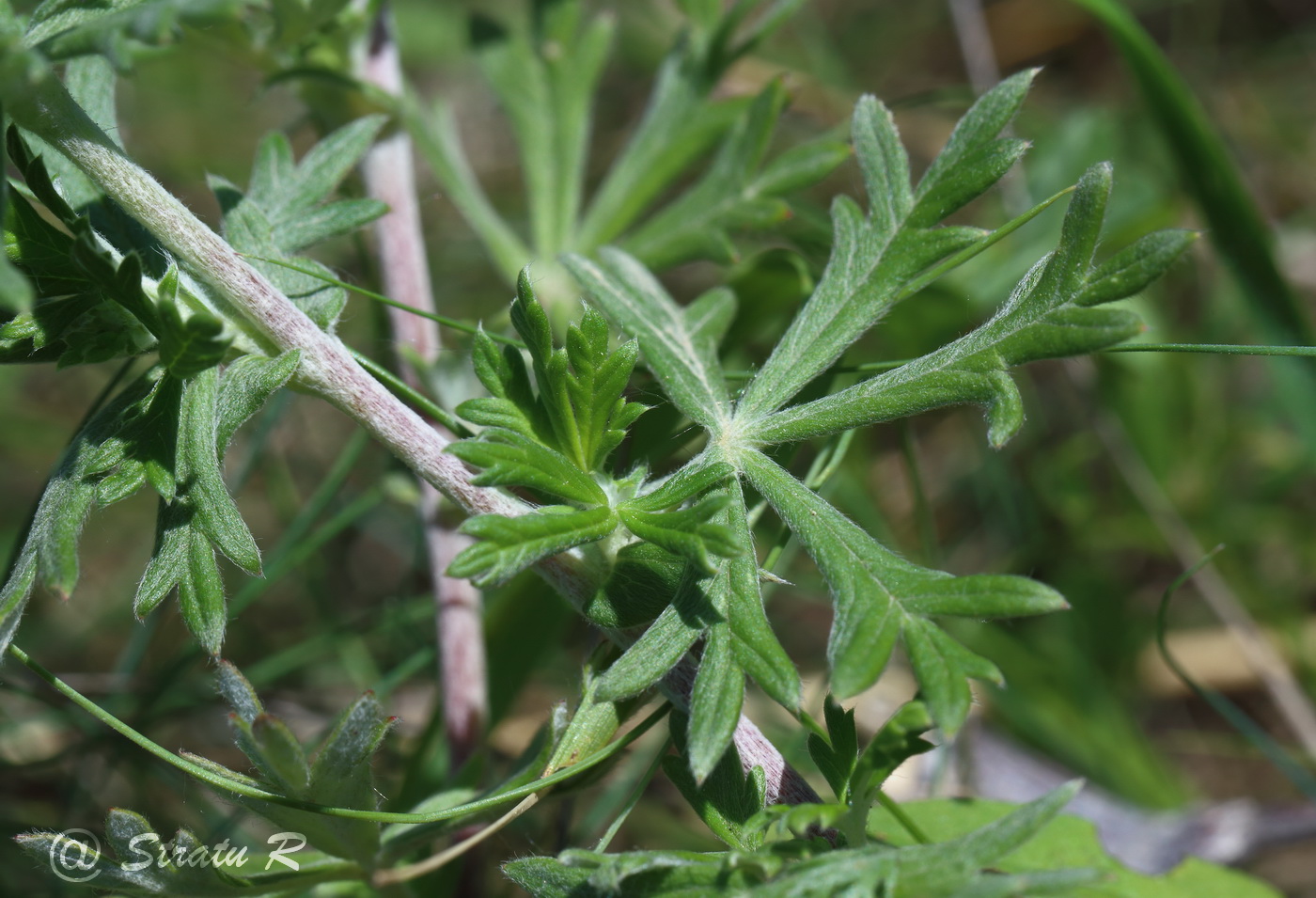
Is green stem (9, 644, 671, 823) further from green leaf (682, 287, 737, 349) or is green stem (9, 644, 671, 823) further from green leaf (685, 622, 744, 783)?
green leaf (682, 287, 737, 349)

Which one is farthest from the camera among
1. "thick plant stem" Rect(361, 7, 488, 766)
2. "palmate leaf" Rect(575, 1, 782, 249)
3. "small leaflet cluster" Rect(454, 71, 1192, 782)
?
"palmate leaf" Rect(575, 1, 782, 249)

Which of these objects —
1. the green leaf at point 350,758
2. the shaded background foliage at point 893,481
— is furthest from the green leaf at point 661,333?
the green leaf at point 350,758

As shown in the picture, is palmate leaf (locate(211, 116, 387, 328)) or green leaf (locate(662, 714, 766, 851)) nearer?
green leaf (locate(662, 714, 766, 851))

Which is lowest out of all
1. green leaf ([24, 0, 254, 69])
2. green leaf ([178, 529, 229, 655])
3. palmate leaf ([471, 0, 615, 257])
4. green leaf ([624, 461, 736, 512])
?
green leaf ([178, 529, 229, 655])

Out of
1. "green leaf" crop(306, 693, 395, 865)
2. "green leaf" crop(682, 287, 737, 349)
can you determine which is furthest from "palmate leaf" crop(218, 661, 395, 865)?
"green leaf" crop(682, 287, 737, 349)

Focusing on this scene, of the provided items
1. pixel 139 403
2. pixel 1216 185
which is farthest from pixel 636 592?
pixel 1216 185

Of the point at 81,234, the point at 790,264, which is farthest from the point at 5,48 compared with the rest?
the point at 790,264
